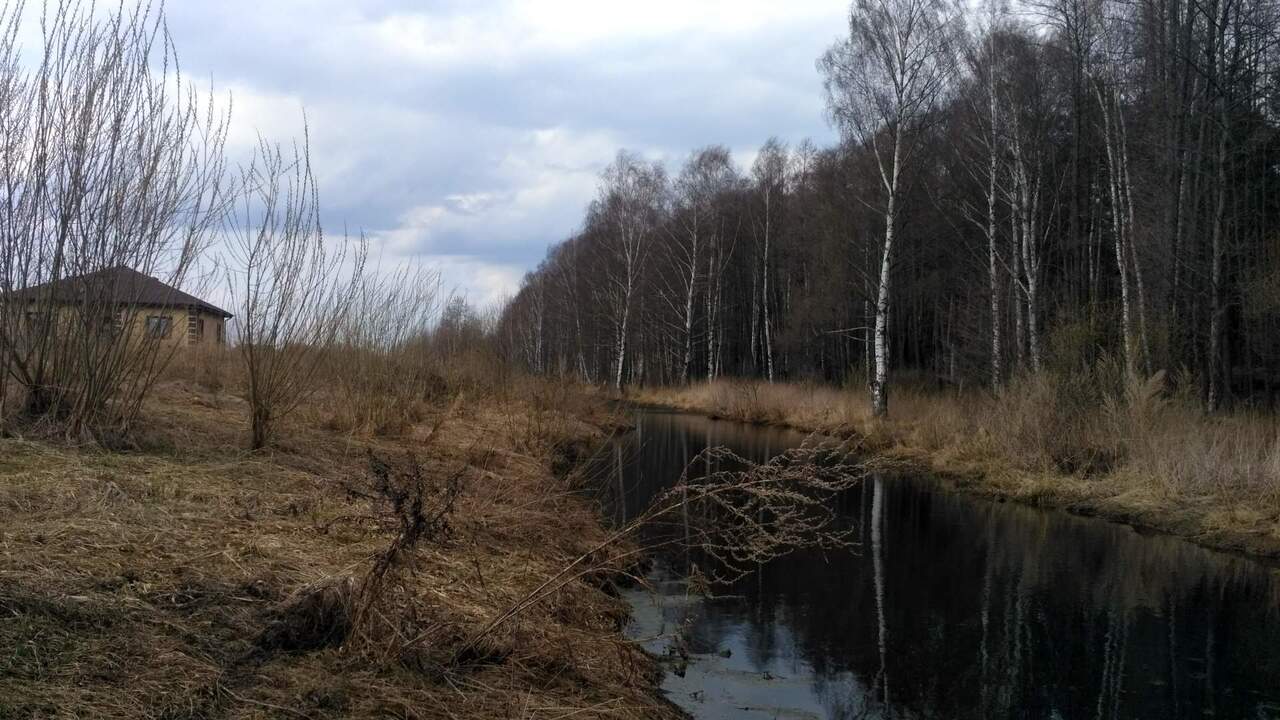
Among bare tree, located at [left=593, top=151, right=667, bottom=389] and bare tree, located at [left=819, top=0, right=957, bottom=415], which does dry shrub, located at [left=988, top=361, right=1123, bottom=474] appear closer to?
bare tree, located at [left=819, top=0, right=957, bottom=415]

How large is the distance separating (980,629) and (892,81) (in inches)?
715

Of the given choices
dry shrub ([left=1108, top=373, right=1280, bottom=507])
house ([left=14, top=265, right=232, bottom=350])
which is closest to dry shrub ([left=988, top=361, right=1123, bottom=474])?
dry shrub ([left=1108, top=373, right=1280, bottom=507])

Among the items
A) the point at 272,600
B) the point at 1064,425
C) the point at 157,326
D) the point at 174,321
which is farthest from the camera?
the point at 1064,425

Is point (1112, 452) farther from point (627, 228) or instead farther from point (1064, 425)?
point (627, 228)

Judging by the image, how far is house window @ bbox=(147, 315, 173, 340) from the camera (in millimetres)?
7613

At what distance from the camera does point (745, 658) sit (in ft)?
20.2

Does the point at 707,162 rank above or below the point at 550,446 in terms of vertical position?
above

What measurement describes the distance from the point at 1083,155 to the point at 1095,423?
672 inches

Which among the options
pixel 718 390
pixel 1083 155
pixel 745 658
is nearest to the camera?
pixel 745 658

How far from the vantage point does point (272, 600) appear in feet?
14.6

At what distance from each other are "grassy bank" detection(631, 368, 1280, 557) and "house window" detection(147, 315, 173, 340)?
22.0ft

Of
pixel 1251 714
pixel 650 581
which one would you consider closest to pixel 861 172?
pixel 650 581

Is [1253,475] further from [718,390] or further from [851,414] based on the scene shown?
[718,390]

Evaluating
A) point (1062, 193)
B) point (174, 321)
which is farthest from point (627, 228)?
point (174, 321)
